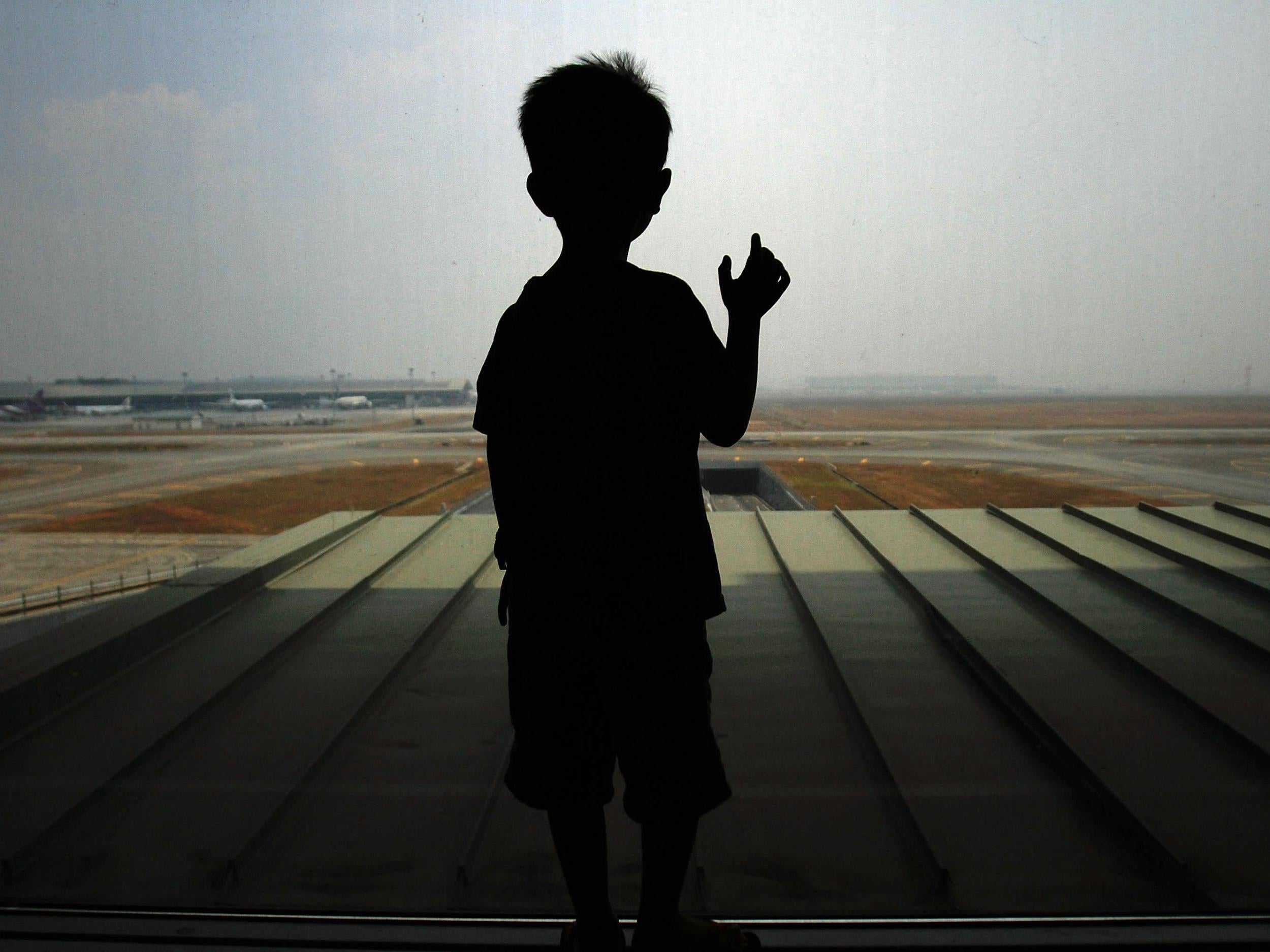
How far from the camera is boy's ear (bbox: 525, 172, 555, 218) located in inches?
32.9

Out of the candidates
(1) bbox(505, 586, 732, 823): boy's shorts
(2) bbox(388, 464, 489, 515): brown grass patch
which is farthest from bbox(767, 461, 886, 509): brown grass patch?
(1) bbox(505, 586, 732, 823): boy's shorts

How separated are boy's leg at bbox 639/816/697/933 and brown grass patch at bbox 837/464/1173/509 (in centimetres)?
367

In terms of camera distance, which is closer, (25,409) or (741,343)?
(741,343)

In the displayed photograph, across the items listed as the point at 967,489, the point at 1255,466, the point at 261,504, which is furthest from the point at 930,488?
the point at 261,504

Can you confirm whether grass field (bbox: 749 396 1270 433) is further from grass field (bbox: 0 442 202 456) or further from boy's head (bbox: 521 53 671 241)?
grass field (bbox: 0 442 202 456)

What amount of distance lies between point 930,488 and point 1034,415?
843cm

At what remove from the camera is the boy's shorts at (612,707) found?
0.80 meters

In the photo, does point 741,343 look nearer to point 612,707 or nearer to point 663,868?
→ point 612,707

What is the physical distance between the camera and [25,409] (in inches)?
325

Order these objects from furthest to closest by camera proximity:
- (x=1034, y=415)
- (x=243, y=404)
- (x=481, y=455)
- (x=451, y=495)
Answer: (x=243, y=404) < (x=1034, y=415) < (x=481, y=455) < (x=451, y=495)

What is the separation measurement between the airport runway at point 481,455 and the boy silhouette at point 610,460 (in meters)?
4.52

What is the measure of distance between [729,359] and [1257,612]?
2350 millimetres

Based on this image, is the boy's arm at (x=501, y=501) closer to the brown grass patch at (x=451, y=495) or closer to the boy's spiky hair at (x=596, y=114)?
the boy's spiky hair at (x=596, y=114)

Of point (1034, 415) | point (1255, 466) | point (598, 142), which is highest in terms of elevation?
point (598, 142)
